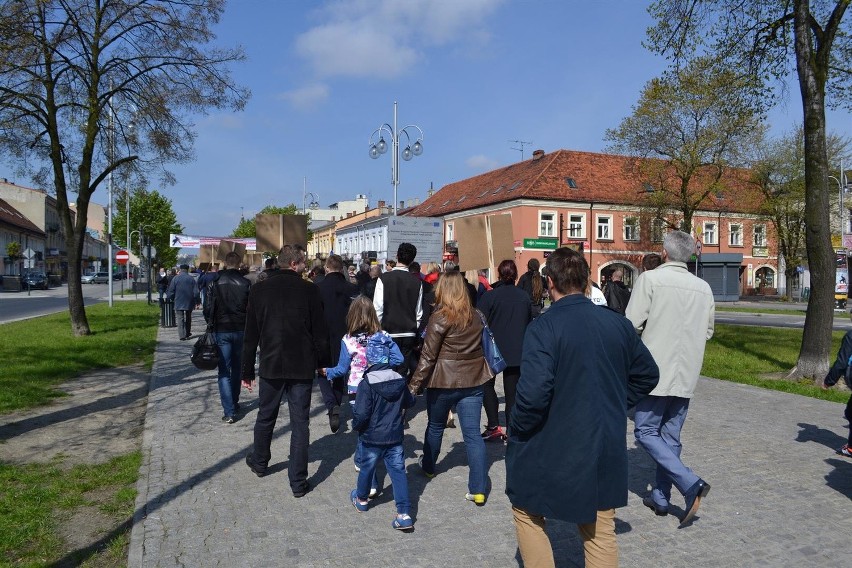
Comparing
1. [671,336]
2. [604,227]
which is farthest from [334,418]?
[604,227]

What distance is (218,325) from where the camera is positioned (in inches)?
319

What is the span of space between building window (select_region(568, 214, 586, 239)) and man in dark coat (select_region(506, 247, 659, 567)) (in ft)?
159

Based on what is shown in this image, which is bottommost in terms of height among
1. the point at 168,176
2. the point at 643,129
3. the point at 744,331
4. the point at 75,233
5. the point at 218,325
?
the point at 744,331

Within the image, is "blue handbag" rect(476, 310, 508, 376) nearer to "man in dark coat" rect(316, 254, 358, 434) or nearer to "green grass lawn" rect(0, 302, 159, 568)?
"man in dark coat" rect(316, 254, 358, 434)

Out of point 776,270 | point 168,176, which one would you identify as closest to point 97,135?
point 168,176

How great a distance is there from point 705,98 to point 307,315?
33.3 m

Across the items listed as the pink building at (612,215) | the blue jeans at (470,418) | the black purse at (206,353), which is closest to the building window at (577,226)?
the pink building at (612,215)

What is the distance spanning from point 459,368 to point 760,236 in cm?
5614

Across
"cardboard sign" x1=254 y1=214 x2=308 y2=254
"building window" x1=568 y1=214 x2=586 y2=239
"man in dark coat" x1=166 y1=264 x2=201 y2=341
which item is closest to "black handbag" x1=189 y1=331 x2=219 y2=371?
"cardboard sign" x1=254 y1=214 x2=308 y2=254

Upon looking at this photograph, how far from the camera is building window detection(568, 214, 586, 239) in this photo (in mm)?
50666

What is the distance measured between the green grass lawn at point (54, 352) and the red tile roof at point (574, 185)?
33.6m

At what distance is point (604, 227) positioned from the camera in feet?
171

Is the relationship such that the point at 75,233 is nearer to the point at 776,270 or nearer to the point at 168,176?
the point at 168,176

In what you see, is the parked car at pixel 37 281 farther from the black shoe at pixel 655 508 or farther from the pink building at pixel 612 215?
the black shoe at pixel 655 508
